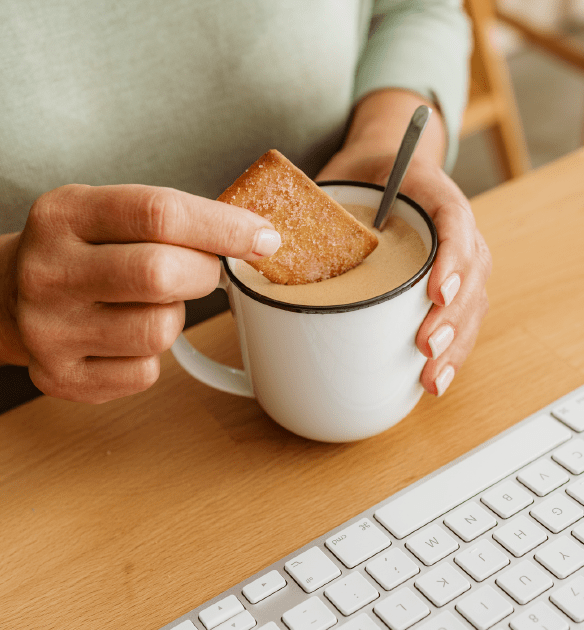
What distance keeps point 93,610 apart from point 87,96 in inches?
19.6

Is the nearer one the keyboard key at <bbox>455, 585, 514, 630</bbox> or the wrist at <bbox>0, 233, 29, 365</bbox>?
the keyboard key at <bbox>455, 585, 514, 630</bbox>

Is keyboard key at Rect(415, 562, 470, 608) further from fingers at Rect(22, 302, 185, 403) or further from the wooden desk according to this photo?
fingers at Rect(22, 302, 185, 403)

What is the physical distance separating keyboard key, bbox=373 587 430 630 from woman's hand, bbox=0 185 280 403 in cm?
21

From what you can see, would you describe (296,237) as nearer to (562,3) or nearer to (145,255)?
(145,255)

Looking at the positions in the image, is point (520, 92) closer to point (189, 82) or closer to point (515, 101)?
point (515, 101)

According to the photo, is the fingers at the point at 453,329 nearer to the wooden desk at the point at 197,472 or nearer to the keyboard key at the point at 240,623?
the wooden desk at the point at 197,472

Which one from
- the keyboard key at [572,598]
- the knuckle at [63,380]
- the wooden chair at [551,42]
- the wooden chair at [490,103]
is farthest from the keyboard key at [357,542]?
the wooden chair at [551,42]

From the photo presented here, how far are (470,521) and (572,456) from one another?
0.09 meters

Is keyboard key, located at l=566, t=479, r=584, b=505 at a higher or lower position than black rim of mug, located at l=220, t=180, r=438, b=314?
lower

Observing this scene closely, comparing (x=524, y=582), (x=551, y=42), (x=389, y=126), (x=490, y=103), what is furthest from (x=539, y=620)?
(x=551, y=42)

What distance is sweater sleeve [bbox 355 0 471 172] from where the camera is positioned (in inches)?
30.3

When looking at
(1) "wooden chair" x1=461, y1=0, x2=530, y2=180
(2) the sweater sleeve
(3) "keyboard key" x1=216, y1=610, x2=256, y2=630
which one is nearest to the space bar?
(3) "keyboard key" x1=216, y1=610, x2=256, y2=630

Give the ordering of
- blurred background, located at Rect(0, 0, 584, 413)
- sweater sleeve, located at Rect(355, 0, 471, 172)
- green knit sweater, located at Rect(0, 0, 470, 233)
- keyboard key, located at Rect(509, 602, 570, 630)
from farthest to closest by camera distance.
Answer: blurred background, located at Rect(0, 0, 584, 413), sweater sleeve, located at Rect(355, 0, 471, 172), green knit sweater, located at Rect(0, 0, 470, 233), keyboard key, located at Rect(509, 602, 570, 630)

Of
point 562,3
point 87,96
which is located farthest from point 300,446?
point 562,3
